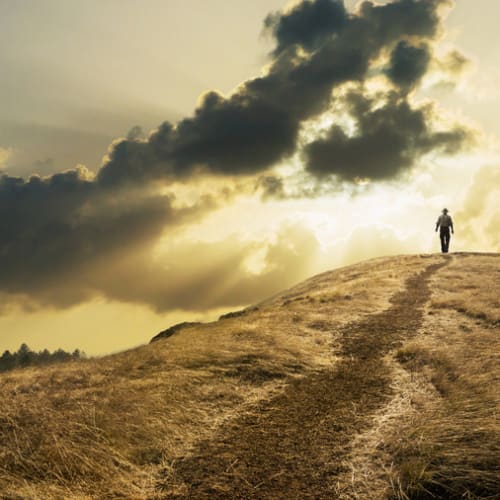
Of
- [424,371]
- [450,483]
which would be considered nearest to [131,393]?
[450,483]

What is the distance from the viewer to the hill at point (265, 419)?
7.40m

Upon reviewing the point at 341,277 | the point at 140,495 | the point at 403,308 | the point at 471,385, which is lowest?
the point at 140,495

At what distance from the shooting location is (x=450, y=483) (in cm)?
677

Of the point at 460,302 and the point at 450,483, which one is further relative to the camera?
the point at 460,302

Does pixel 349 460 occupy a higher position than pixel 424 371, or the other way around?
pixel 424 371

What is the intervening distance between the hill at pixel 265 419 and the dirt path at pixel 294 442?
0.11 ft

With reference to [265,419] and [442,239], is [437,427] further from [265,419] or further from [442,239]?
[442,239]

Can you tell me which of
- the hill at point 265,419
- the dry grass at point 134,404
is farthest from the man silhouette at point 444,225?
the dry grass at point 134,404

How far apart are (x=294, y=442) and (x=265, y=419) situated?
1.37 m

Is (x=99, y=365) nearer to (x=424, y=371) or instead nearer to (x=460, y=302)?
(x=424, y=371)

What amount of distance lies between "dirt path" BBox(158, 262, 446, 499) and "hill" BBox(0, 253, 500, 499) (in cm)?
3

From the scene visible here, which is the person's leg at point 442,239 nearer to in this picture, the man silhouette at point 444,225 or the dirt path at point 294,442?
the man silhouette at point 444,225

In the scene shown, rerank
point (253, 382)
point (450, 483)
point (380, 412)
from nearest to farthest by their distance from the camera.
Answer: point (450, 483) → point (380, 412) → point (253, 382)

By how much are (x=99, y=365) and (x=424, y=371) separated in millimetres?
10468
